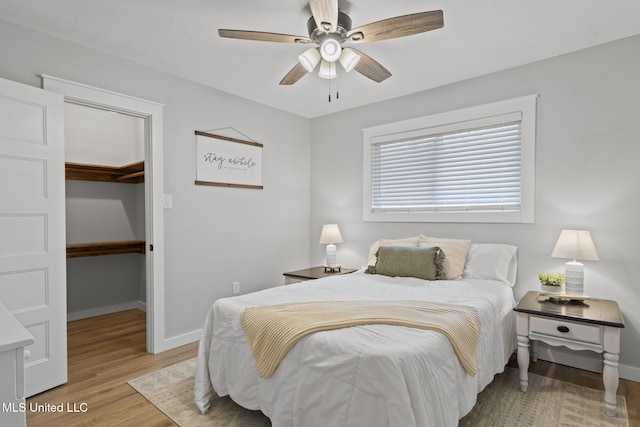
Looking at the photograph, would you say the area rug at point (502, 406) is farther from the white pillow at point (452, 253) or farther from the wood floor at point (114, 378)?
the white pillow at point (452, 253)

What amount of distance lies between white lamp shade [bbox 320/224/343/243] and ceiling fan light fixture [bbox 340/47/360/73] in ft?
6.83

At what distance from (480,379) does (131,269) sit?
4.40m

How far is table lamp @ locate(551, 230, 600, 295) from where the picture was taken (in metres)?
2.48

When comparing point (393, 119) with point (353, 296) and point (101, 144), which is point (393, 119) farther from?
point (101, 144)

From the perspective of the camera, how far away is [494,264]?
2.94 meters

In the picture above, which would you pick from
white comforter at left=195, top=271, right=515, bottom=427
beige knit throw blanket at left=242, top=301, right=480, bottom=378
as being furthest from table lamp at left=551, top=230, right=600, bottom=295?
beige knit throw blanket at left=242, top=301, right=480, bottom=378

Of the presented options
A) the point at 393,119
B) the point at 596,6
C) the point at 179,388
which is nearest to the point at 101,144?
the point at 179,388

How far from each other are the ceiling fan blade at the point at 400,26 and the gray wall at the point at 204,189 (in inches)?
77.8

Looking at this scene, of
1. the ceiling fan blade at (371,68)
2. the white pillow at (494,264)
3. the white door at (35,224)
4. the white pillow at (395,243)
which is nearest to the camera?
the white door at (35,224)

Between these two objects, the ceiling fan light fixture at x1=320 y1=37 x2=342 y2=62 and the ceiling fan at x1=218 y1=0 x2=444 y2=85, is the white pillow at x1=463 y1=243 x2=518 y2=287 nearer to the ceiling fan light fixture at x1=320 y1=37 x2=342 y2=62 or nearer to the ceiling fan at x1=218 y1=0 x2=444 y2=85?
the ceiling fan at x1=218 y1=0 x2=444 y2=85

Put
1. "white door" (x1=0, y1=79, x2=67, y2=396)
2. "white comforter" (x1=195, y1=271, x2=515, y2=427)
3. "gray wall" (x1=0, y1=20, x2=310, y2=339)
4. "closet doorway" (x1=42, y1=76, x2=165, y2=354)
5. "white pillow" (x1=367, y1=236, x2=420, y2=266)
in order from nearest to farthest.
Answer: "white comforter" (x1=195, y1=271, x2=515, y2=427) → "white door" (x1=0, y1=79, x2=67, y2=396) → "gray wall" (x1=0, y1=20, x2=310, y2=339) → "white pillow" (x1=367, y1=236, x2=420, y2=266) → "closet doorway" (x1=42, y1=76, x2=165, y2=354)

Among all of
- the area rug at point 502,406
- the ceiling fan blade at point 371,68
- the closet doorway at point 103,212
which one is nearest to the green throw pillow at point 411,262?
the area rug at point 502,406

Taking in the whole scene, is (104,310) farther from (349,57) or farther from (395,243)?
(349,57)

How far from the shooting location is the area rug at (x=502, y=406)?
6.70ft
